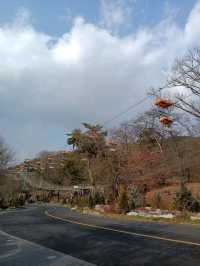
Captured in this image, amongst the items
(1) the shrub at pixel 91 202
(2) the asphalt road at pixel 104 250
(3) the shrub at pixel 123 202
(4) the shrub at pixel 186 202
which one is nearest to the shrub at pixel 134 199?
(3) the shrub at pixel 123 202

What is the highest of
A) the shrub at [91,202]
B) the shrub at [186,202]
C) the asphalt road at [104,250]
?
the shrub at [91,202]

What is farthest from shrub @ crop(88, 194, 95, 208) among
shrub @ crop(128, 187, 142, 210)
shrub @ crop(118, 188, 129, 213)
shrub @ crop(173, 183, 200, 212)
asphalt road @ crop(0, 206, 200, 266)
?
asphalt road @ crop(0, 206, 200, 266)

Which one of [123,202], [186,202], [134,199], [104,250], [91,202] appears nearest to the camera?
[104,250]

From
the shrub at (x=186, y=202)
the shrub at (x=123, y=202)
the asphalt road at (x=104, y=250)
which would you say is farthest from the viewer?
the shrub at (x=123, y=202)

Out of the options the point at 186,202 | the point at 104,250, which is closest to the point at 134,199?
the point at 186,202

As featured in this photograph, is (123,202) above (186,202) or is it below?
above

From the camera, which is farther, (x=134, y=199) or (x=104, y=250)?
(x=134, y=199)

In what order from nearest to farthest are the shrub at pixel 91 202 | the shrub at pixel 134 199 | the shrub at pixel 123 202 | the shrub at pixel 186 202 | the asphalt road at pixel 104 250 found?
the asphalt road at pixel 104 250
the shrub at pixel 186 202
the shrub at pixel 123 202
the shrub at pixel 134 199
the shrub at pixel 91 202

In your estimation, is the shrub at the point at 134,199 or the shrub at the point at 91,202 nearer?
the shrub at the point at 134,199

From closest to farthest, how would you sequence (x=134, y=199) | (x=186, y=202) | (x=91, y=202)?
(x=186, y=202), (x=134, y=199), (x=91, y=202)

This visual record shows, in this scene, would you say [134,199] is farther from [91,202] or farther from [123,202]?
[91,202]

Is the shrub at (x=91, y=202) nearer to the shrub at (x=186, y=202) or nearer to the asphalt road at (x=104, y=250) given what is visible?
the shrub at (x=186, y=202)

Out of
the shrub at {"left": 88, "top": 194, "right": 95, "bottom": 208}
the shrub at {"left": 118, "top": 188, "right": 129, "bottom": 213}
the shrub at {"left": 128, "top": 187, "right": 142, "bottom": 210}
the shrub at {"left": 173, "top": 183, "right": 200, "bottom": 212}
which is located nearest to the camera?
the shrub at {"left": 173, "top": 183, "right": 200, "bottom": 212}

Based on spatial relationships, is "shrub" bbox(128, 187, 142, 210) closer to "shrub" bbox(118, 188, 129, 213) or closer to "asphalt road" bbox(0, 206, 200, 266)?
"shrub" bbox(118, 188, 129, 213)
